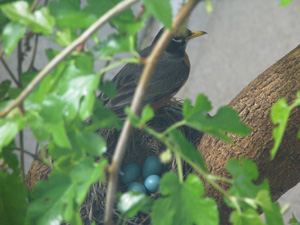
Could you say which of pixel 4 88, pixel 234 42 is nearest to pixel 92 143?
pixel 4 88

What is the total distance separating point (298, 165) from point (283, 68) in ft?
0.78

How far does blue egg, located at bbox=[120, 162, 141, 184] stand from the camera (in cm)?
153

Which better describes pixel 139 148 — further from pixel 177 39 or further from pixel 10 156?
pixel 10 156

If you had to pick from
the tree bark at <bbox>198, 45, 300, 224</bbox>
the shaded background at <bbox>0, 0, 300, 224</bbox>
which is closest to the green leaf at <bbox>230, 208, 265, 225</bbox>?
the tree bark at <bbox>198, 45, 300, 224</bbox>

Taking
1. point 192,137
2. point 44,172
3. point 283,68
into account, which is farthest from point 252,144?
point 44,172

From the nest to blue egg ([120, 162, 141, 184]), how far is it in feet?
0.12

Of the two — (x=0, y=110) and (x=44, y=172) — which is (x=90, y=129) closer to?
(x=0, y=110)

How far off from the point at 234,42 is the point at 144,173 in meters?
1.45

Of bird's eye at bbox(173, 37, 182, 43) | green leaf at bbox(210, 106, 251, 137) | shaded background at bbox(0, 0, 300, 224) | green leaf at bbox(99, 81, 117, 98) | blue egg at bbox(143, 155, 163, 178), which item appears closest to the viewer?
green leaf at bbox(210, 106, 251, 137)

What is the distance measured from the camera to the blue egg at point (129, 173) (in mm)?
1529

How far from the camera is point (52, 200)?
55 centimetres

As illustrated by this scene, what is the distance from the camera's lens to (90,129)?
0.55 m

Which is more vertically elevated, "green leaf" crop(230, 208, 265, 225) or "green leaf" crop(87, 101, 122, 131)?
"green leaf" crop(87, 101, 122, 131)

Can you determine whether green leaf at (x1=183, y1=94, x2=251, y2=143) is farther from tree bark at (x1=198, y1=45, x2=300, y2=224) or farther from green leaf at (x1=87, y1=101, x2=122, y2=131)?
tree bark at (x1=198, y1=45, x2=300, y2=224)
